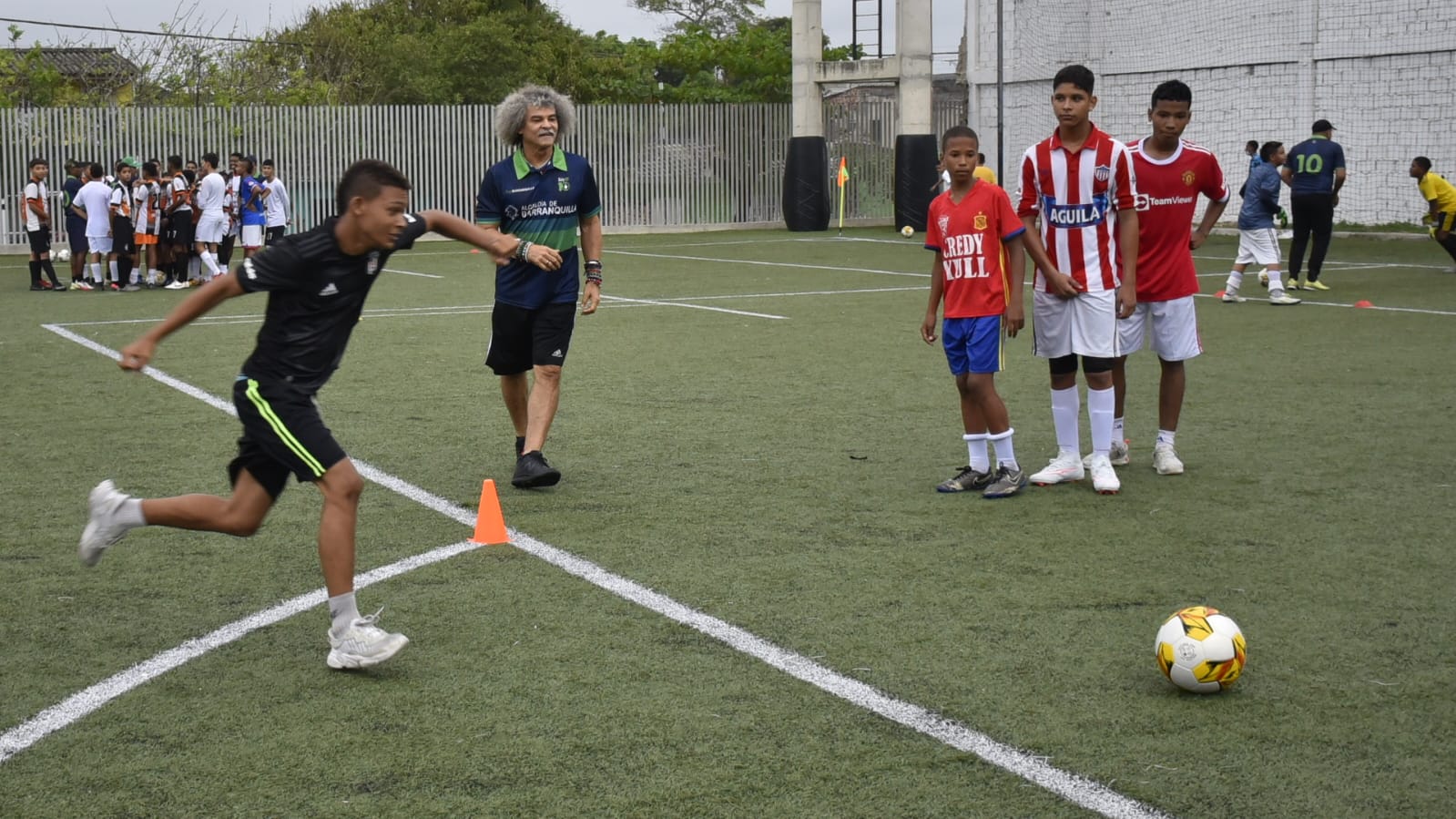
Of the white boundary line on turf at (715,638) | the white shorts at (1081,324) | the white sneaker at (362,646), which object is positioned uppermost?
the white shorts at (1081,324)

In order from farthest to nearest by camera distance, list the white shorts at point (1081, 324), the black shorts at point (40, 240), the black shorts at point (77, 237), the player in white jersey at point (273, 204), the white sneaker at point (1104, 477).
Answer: the player in white jersey at point (273, 204) < the black shorts at point (77, 237) < the black shorts at point (40, 240) < the white shorts at point (1081, 324) < the white sneaker at point (1104, 477)

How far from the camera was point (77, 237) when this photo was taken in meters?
22.8

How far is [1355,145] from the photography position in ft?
98.1

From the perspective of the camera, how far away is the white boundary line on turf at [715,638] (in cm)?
408

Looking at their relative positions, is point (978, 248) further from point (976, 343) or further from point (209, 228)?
point (209, 228)

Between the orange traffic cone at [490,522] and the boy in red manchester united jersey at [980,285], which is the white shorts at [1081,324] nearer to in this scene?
the boy in red manchester united jersey at [980,285]

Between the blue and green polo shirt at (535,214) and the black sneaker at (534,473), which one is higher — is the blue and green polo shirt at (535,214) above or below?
above

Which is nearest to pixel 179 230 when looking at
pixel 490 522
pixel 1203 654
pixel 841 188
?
pixel 490 522

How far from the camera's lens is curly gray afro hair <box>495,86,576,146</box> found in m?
8.11

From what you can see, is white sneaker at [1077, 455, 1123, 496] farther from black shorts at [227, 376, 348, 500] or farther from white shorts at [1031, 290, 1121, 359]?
black shorts at [227, 376, 348, 500]

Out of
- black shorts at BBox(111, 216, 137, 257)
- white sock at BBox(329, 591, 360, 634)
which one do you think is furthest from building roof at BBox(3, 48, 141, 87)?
white sock at BBox(329, 591, 360, 634)

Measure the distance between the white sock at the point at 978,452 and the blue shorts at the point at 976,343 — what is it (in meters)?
0.34

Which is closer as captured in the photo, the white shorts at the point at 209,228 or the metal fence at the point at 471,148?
the white shorts at the point at 209,228

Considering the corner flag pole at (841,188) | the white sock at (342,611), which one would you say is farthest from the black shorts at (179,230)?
the white sock at (342,611)
